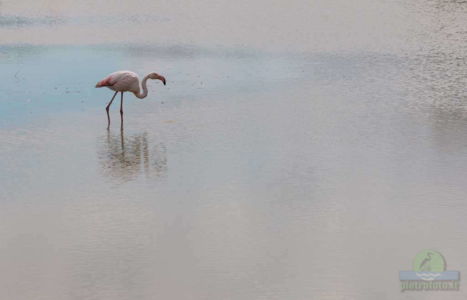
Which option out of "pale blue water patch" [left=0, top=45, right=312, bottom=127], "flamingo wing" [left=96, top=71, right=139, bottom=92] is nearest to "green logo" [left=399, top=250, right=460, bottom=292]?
"flamingo wing" [left=96, top=71, right=139, bottom=92]

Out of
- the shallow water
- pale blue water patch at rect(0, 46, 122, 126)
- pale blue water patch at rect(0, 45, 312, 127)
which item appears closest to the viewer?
the shallow water

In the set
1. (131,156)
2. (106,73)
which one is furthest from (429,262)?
(106,73)

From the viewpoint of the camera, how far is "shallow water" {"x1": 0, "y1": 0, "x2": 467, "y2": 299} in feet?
23.0

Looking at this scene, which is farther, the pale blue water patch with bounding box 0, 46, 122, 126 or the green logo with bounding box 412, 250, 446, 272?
the pale blue water patch with bounding box 0, 46, 122, 126

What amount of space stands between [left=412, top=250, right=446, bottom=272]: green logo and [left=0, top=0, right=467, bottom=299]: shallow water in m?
0.08

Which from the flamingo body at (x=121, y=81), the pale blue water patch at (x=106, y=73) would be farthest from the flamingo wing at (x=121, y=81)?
the pale blue water patch at (x=106, y=73)

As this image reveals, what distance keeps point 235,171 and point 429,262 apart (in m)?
3.03

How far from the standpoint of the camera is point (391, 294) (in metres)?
6.54

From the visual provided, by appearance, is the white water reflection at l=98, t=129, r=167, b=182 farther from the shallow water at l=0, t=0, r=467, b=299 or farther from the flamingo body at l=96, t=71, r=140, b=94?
the flamingo body at l=96, t=71, r=140, b=94

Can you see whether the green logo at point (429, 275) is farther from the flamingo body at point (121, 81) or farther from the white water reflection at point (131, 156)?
the flamingo body at point (121, 81)

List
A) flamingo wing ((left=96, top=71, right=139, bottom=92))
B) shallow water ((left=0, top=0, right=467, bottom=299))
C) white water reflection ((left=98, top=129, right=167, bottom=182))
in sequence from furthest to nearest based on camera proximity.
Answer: flamingo wing ((left=96, top=71, right=139, bottom=92))
white water reflection ((left=98, top=129, right=167, bottom=182))
shallow water ((left=0, top=0, right=467, bottom=299))

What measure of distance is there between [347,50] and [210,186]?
9.90 metres

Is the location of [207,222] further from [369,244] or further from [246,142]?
[246,142]

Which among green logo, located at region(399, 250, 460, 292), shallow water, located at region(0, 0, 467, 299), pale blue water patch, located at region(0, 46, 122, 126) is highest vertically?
pale blue water patch, located at region(0, 46, 122, 126)
